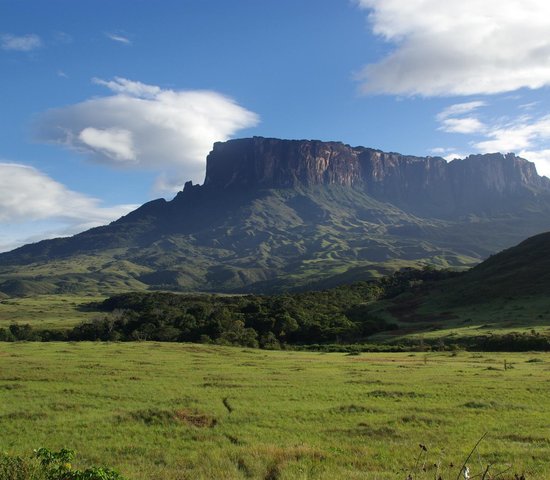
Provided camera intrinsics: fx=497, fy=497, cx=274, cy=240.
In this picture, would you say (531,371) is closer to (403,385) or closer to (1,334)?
(403,385)

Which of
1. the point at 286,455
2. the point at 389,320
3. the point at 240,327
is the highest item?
the point at 286,455

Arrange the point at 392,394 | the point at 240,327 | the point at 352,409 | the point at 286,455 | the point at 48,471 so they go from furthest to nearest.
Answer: the point at 240,327 → the point at 392,394 → the point at 352,409 → the point at 286,455 → the point at 48,471

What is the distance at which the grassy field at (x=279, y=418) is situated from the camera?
19.4m

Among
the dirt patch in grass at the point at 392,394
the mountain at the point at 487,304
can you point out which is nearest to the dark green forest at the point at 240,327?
the mountain at the point at 487,304

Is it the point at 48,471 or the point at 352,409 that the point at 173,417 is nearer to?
the point at 352,409

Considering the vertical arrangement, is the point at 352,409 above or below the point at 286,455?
below

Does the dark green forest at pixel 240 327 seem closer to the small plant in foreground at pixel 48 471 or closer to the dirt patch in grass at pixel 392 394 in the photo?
the dirt patch in grass at pixel 392 394

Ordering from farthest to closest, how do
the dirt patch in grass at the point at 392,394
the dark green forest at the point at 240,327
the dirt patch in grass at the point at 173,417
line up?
1. the dark green forest at the point at 240,327
2. the dirt patch in grass at the point at 392,394
3. the dirt patch in grass at the point at 173,417

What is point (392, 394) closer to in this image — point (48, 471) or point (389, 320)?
point (48, 471)

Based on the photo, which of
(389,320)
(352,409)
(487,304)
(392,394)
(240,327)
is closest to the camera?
(352,409)

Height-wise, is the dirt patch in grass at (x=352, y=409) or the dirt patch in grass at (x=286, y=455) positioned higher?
the dirt patch in grass at (x=286, y=455)

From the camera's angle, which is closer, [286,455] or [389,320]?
[286,455]

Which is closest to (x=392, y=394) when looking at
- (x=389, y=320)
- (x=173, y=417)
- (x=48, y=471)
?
(x=173, y=417)

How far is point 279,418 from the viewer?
28.4m
